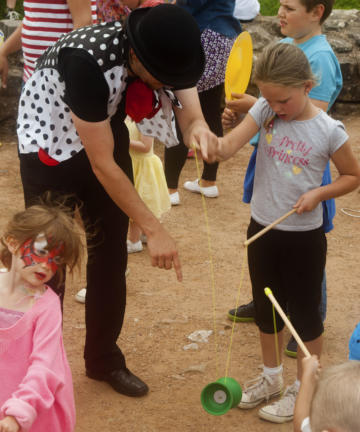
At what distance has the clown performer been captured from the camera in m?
2.32

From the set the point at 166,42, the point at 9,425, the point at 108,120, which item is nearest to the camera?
the point at 9,425

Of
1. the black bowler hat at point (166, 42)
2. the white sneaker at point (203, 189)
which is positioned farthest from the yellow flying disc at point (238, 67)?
the white sneaker at point (203, 189)

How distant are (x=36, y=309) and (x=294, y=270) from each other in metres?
1.12

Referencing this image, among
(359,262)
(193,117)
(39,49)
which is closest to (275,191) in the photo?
(193,117)

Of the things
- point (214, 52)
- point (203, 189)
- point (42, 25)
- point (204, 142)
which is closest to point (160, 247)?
point (204, 142)

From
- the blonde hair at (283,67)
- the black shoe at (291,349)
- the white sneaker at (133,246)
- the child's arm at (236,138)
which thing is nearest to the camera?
the blonde hair at (283,67)

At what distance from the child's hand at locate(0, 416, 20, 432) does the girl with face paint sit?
17cm

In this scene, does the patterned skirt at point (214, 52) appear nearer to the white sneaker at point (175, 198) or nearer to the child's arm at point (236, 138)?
the white sneaker at point (175, 198)

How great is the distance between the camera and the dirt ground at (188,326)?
308 centimetres

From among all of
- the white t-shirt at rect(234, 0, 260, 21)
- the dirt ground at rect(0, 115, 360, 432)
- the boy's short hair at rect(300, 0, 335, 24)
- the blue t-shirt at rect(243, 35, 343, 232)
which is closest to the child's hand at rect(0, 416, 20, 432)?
the dirt ground at rect(0, 115, 360, 432)

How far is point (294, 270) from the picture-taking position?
2.85 meters

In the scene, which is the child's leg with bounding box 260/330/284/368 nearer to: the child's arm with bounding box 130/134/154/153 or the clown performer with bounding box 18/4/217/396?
the clown performer with bounding box 18/4/217/396

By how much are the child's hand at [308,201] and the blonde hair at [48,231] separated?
0.92 m

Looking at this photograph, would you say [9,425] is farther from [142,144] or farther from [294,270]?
[142,144]
